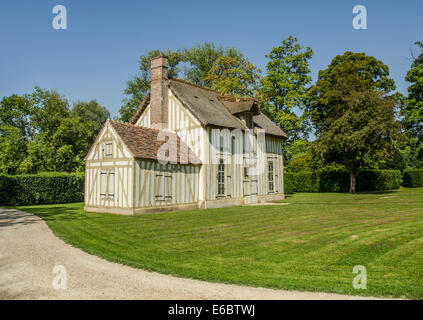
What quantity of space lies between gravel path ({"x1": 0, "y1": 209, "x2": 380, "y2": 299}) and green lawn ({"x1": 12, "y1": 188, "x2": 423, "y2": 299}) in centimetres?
30

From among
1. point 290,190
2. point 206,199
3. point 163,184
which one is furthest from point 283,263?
point 290,190

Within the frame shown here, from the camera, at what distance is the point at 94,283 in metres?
5.16

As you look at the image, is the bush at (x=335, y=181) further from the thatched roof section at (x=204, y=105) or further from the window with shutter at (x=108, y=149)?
the window with shutter at (x=108, y=149)

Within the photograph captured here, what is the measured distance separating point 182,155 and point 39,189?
1113 cm

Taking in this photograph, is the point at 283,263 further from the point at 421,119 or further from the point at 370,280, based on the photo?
the point at 421,119

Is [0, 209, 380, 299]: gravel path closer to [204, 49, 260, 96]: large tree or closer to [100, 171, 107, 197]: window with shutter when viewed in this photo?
[100, 171, 107, 197]: window with shutter

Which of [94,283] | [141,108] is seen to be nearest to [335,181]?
[141,108]

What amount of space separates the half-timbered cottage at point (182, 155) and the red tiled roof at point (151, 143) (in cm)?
5

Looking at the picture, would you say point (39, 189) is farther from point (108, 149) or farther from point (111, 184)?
point (111, 184)

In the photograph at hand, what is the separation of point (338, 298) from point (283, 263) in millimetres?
1842

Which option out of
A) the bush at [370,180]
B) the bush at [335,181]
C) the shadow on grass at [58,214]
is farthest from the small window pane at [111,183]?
the bush at [370,180]

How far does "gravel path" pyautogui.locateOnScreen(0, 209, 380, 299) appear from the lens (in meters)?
4.60

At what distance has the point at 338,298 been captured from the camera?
448 cm
